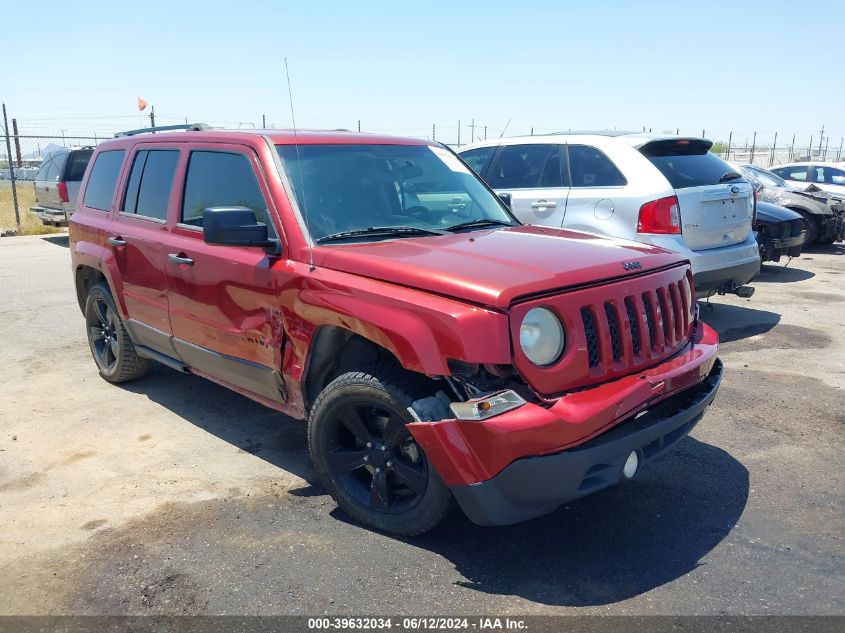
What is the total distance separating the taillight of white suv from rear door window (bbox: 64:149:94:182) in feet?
40.1

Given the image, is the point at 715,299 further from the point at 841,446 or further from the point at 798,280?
the point at 841,446

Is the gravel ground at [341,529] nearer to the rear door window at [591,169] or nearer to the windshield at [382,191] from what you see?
the windshield at [382,191]

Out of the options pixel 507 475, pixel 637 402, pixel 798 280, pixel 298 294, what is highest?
pixel 298 294

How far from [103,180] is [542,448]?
444cm

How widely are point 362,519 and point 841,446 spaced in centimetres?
302

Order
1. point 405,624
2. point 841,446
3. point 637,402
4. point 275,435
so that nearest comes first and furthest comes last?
point 405,624, point 637,402, point 841,446, point 275,435

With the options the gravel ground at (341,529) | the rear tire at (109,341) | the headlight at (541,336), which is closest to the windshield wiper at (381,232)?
the headlight at (541,336)

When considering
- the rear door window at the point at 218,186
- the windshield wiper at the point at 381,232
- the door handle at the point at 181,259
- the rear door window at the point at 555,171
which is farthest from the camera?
the rear door window at the point at 555,171

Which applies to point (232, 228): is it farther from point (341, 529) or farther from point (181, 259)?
point (341, 529)

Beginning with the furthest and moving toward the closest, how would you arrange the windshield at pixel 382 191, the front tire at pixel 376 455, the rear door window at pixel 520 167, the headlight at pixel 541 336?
the rear door window at pixel 520 167 < the windshield at pixel 382 191 < the front tire at pixel 376 455 < the headlight at pixel 541 336

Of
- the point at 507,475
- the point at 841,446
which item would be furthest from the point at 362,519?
the point at 841,446

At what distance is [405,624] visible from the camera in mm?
2785

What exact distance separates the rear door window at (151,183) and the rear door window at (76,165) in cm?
1070

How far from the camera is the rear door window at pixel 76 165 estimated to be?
14.5 m
